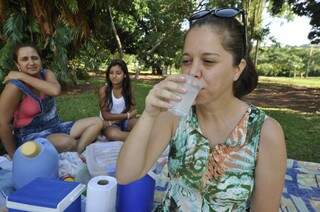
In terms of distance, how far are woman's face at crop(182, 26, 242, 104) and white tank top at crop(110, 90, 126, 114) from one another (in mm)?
3134

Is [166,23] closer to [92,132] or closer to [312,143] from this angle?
[312,143]

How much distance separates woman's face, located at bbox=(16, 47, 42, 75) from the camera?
3375 millimetres

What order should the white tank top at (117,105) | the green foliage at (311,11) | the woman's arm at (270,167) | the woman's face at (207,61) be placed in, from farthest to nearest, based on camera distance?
1. the green foliage at (311,11)
2. the white tank top at (117,105)
3. the woman's arm at (270,167)
4. the woman's face at (207,61)

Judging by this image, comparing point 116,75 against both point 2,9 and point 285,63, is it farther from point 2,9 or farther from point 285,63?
point 285,63

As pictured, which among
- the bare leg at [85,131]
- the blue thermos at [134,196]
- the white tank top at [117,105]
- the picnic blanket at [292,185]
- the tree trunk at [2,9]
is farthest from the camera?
the white tank top at [117,105]

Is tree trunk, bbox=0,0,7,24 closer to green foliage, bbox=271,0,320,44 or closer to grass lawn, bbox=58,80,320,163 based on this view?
grass lawn, bbox=58,80,320,163

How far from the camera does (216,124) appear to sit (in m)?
1.60

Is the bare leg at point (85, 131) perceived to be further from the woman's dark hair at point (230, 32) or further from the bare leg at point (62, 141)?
the woman's dark hair at point (230, 32)

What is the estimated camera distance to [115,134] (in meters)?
4.02

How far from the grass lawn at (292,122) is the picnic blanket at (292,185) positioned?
153 cm

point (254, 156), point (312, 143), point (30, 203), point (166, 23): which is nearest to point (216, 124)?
point (254, 156)

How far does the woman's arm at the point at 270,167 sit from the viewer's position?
1470 millimetres

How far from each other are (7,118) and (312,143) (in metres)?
5.06

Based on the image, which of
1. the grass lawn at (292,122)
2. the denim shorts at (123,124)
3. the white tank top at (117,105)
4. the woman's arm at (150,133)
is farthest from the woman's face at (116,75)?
the woman's arm at (150,133)
